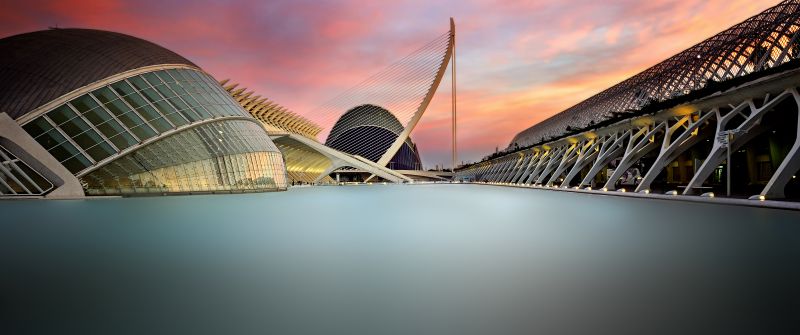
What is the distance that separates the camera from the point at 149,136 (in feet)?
97.7

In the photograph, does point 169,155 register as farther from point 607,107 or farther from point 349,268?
point 607,107

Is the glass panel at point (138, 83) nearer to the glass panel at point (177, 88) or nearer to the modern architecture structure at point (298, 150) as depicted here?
the glass panel at point (177, 88)

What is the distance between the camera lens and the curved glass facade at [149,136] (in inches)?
1077

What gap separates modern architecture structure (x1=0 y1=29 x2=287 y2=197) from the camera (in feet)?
87.2

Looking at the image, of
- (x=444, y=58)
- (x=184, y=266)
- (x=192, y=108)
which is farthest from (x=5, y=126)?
(x=444, y=58)

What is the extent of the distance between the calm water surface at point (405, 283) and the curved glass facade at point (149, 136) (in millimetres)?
22068

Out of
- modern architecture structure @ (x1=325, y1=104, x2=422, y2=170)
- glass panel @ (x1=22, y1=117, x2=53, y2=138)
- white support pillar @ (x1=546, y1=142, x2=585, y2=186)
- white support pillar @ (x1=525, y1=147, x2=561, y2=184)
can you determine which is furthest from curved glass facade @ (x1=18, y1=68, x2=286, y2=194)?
modern architecture structure @ (x1=325, y1=104, x2=422, y2=170)

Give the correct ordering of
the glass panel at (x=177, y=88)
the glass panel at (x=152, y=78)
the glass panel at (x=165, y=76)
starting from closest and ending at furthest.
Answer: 1. the glass panel at (x=152, y=78)
2. the glass panel at (x=165, y=76)
3. the glass panel at (x=177, y=88)

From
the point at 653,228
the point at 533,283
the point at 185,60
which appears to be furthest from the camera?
the point at 185,60

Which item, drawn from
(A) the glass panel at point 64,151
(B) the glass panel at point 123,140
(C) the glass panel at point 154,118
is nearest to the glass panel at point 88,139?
(A) the glass panel at point 64,151

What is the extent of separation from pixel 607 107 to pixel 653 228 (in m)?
57.9

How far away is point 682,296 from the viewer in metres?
4.15

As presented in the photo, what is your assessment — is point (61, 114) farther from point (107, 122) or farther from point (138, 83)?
point (138, 83)

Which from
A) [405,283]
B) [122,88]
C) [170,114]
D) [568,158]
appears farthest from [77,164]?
[568,158]
